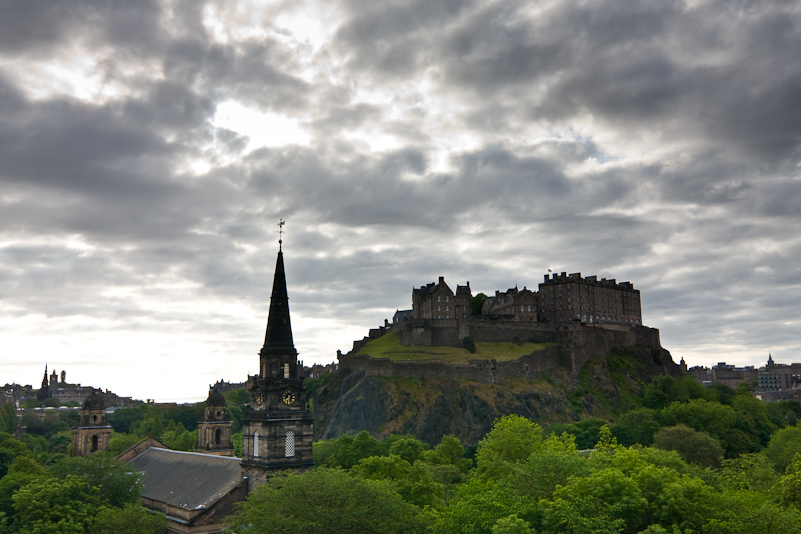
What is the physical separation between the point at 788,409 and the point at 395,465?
3725 inches

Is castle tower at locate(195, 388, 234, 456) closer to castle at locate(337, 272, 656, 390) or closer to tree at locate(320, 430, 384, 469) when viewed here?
tree at locate(320, 430, 384, 469)

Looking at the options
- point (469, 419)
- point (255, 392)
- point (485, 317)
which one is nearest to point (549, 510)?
point (255, 392)

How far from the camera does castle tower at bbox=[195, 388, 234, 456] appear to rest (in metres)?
64.6

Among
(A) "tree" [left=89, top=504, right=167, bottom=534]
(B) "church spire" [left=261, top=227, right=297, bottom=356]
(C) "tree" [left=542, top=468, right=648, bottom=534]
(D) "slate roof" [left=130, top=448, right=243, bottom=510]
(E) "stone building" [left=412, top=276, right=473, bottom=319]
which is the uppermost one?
(E) "stone building" [left=412, top=276, right=473, bottom=319]

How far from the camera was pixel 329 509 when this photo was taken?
3195 cm

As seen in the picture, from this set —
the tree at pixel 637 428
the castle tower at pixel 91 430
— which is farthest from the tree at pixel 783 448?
the castle tower at pixel 91 430

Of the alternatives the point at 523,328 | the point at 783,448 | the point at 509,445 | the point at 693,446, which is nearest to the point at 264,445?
the point at 509,445

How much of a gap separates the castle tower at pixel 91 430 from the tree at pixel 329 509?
38.8m

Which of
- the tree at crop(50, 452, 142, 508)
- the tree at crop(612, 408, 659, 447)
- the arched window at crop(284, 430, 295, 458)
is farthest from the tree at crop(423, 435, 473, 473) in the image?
the tree at crop(50, 452, 142, 508)

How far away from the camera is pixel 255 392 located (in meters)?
44.8

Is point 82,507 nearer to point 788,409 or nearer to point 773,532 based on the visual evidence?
point 773,532

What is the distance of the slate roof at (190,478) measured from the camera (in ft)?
148

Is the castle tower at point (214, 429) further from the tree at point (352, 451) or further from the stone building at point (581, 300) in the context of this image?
the stone building at point (581, 300)

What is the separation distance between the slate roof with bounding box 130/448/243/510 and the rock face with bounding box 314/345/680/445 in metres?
36.2
